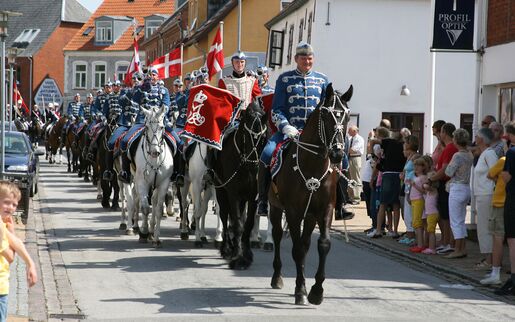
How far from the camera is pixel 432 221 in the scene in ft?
53.5

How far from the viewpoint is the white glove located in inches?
446

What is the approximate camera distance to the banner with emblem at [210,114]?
1491 centimetres

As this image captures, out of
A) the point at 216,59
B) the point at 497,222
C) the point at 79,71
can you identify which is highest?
the point at 79,71

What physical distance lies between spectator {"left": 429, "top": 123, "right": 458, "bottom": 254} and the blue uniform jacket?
471 centimetres

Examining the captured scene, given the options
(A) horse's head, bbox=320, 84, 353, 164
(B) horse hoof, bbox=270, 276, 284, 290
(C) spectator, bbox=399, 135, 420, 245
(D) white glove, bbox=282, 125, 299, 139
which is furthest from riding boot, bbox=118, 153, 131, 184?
(A) horse's head, bbox=320, 84, 353, 164

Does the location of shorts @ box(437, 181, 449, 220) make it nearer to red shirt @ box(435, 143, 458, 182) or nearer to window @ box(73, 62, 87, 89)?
red shirt @ box(435, 143, 458, 182)

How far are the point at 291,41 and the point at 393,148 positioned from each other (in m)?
26.0

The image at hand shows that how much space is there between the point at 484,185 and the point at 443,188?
239 cm

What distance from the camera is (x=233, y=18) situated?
55.8 meters

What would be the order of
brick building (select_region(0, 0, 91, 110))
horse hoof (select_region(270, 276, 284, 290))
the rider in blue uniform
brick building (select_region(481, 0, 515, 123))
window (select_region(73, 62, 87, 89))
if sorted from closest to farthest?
horse hoof (select_region(270, 276, 284, 290)), the rider in blue uniform, brick building (select_region(481, 0, 515, 123)), window (select_region(73, 62, 87, 89)), brick building (select_region(0, 0, 91, 110))

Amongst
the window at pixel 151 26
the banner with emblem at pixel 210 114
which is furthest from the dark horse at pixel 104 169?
the window at pixel 151 26

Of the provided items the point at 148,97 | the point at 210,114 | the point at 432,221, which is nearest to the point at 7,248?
the point at 210,114

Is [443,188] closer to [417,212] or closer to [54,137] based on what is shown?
[417,212]

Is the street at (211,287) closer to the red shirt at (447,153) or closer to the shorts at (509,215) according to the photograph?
the shorts at (509,215)
